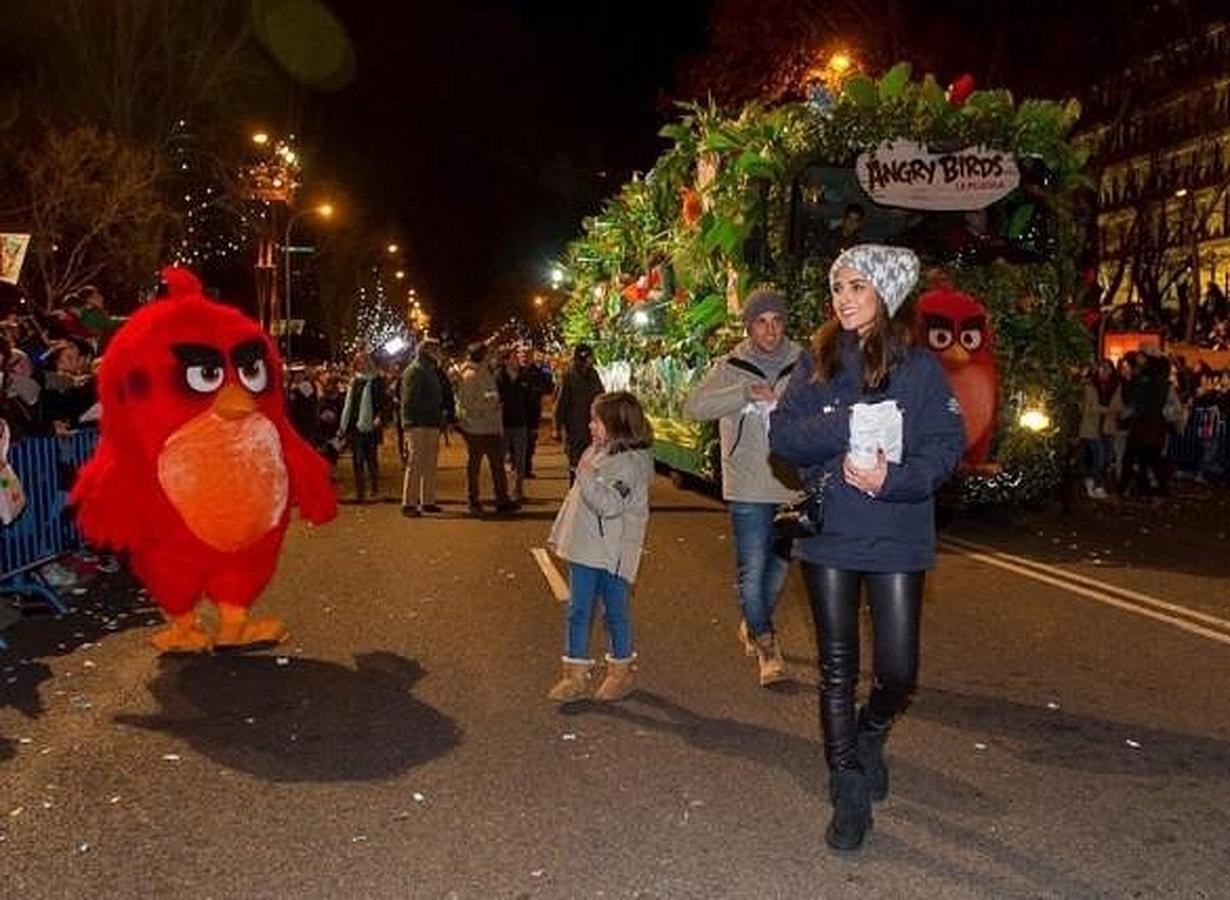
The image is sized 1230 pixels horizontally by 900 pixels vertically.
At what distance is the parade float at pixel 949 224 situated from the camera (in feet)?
40.1

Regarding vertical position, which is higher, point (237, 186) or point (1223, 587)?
point (237, 186)

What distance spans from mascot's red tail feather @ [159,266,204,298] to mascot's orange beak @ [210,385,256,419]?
2.28ft

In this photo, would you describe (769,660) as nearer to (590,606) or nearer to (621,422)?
(590,606)

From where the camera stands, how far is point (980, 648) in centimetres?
792

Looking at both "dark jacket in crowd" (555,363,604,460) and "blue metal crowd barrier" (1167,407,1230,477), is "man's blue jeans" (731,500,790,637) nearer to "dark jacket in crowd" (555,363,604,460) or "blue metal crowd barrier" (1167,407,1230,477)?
"dark jacket in crowd" (555,363,604,460)

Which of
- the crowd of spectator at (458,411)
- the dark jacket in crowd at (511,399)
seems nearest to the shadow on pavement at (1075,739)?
the crowd of spectator at (458,411)

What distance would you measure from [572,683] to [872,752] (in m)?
2.03

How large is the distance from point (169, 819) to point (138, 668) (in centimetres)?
261

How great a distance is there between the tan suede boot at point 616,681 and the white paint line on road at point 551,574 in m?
2.68

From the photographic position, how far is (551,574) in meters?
10.7

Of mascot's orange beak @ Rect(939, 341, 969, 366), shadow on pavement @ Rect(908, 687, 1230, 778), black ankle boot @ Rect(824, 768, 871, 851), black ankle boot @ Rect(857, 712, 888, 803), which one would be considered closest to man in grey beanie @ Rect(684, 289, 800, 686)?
shadow on pavement @ Rect(908, 687, 1230, 778)

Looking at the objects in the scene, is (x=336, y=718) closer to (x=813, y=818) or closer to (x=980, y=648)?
(x=813, y=818)

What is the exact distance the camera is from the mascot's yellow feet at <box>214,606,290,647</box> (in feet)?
25.9

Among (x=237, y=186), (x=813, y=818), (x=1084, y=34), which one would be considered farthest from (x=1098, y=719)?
(x=237, y=186)
